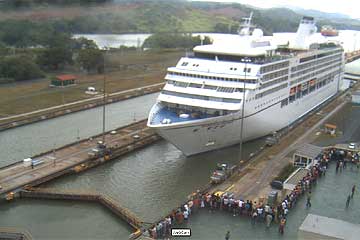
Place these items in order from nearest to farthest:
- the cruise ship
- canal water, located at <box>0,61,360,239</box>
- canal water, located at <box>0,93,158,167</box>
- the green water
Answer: the green water < canal water, located at <box>0,61,360,239</box> < the cruise ship < canal water, located at <box>0,93,158,167</box>

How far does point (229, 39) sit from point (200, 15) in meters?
28.8

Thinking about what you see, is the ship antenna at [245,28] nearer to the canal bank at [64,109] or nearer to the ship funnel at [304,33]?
the ship funnel at [304,33]

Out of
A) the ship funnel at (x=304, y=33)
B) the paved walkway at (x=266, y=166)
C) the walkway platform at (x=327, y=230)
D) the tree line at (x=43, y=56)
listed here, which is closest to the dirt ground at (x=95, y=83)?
the tree line at (x=43, y=56)

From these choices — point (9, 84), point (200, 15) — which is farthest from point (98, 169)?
point (200, 15)

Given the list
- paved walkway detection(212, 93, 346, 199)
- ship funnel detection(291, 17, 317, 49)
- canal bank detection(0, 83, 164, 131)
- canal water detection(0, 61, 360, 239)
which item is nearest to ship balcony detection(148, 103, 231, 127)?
canal water detection(0, 61, 360, 239)

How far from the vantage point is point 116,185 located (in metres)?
12.2

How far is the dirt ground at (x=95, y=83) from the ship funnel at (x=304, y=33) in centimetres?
931

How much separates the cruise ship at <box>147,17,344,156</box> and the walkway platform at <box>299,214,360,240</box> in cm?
579

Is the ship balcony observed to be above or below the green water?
above

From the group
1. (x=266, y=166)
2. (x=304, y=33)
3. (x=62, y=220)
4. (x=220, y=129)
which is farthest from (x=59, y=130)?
(x=304, y=33)

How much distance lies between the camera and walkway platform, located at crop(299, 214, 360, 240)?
728cm

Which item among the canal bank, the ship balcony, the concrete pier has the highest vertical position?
the ship balcony

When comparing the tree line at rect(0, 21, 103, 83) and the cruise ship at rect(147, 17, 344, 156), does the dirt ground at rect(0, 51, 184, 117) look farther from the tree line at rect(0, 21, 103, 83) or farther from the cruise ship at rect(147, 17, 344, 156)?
the cruise ship at rect(147, 17, 344, 156)

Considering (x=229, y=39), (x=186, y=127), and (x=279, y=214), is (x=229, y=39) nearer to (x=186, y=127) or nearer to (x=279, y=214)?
(x=186, y=127)
